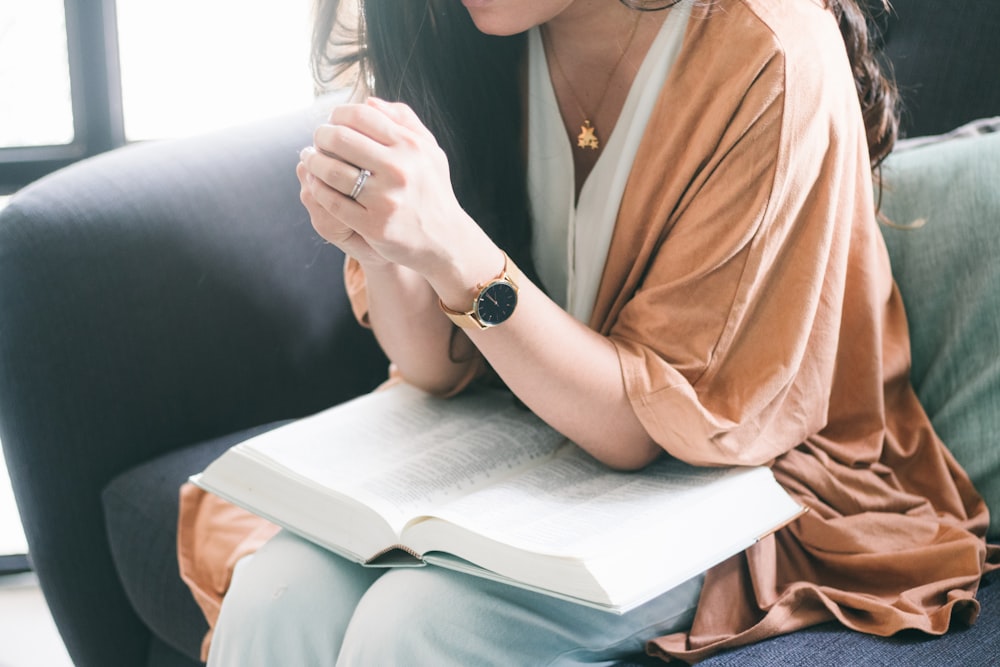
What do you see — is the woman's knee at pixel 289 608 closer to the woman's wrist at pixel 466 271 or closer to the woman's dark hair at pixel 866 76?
the woman's wrist at pixel 466 271

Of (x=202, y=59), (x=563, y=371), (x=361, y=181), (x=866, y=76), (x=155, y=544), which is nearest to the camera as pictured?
(x=361, y=181)

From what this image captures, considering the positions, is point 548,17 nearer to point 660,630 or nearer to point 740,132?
point 740,132

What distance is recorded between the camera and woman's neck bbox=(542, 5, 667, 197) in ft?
3.06

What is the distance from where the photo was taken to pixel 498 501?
808 millimetres

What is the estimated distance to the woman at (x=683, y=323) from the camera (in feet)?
2.53

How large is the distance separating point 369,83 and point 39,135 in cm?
111

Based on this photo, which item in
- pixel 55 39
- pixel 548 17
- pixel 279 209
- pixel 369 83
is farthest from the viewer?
pixel 55 39

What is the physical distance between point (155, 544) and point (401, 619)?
0.46 m

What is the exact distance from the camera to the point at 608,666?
0.86 meters

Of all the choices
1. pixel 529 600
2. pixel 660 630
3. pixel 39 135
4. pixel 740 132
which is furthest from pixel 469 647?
pixel 39 135

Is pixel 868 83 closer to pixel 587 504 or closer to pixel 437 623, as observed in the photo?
pixel 587 504

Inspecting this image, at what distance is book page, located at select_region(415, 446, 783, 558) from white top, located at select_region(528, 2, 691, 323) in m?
0.16

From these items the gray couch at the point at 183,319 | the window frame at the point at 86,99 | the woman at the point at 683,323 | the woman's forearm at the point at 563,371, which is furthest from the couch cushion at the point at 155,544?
the window frame at the point at 86,99

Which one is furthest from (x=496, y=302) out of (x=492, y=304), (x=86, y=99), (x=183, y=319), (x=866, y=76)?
(x=86, y=99)
